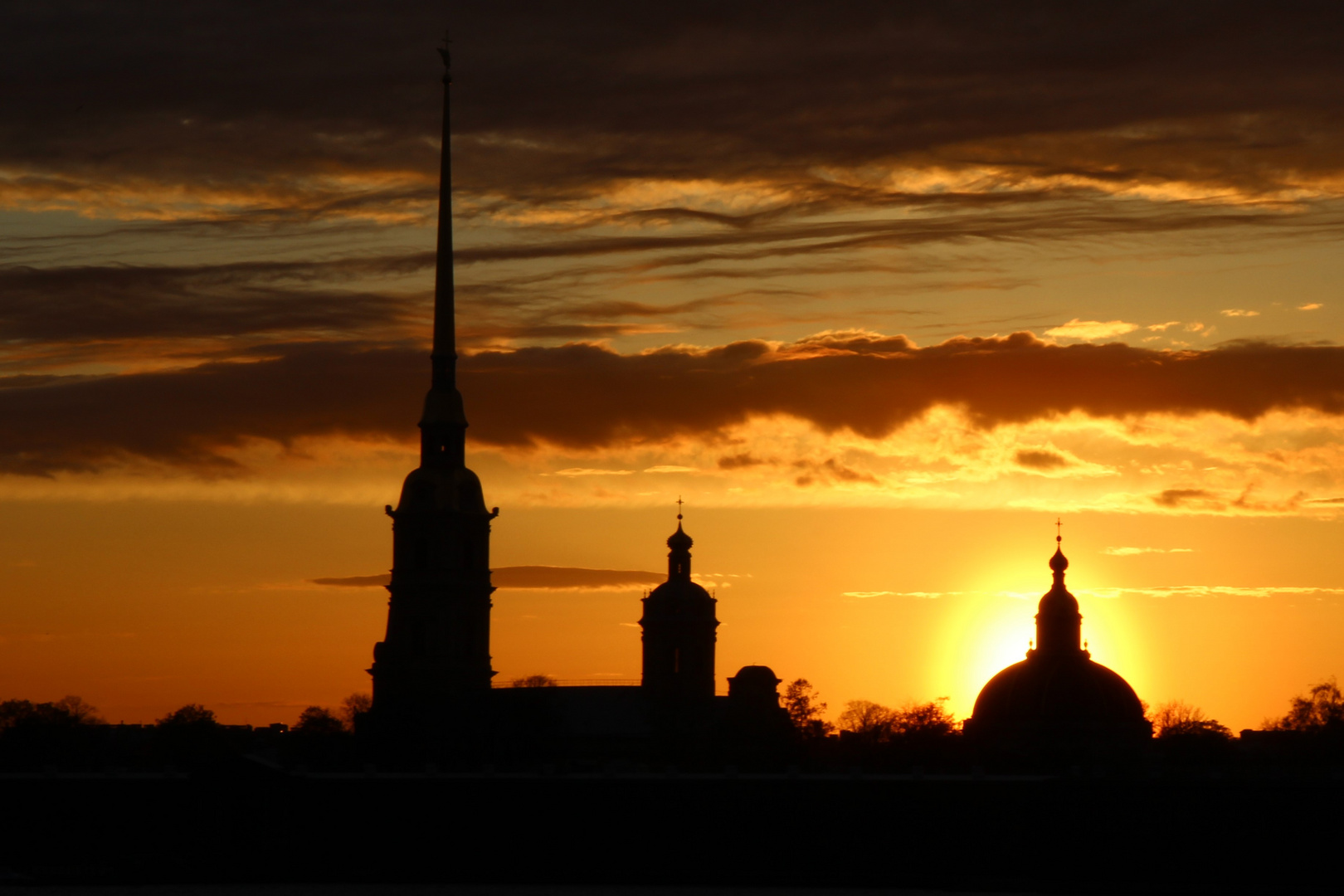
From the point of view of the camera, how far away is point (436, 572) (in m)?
149

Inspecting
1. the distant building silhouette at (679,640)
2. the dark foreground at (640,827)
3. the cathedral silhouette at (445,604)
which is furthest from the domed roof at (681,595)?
the dark foreground at (640,827)

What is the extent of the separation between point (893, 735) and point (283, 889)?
75601mm

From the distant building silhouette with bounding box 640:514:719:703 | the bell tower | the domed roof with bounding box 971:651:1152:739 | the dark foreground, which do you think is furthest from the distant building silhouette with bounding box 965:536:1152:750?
the dark foreground

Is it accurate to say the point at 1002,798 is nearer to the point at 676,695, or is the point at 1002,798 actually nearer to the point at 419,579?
the point at 419,579

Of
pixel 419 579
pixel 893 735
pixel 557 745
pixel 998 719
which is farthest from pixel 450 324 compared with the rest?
pixel 998 719

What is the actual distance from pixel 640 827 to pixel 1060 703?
7975 cm

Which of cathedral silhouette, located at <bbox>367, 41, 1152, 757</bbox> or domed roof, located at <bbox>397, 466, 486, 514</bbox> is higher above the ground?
domed roof, located at <bbox>397, 466, 486, 514</bbox>

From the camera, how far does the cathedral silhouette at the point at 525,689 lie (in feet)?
490

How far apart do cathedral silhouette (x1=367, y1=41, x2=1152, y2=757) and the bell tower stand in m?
0.07

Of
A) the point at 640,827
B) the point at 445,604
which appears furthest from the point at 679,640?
the point at 640,827

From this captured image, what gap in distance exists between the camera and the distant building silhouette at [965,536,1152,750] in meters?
172

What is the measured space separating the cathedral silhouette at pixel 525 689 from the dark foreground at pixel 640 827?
42391 mm

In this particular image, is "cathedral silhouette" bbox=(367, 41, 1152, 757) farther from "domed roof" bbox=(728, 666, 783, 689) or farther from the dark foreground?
the dark foreground

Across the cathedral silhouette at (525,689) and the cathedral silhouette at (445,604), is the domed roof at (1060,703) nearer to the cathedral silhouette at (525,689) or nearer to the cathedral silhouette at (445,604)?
the cathedral silhouette at (525,689)
